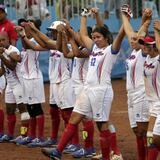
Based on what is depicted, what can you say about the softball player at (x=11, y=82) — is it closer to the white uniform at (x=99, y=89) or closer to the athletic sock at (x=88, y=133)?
the athletic sock at (x=88, y=133)

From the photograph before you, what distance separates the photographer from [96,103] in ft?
31.9

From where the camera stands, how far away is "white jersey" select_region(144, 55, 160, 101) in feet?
29.0

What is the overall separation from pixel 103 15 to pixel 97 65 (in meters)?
12.6

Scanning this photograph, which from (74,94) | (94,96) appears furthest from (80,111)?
(74,94)

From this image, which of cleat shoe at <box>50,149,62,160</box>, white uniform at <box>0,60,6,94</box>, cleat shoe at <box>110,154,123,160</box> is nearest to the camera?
cleat shoe at <box>50,149,62,160</box>

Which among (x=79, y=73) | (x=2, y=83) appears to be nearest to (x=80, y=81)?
(x=79, y=73)

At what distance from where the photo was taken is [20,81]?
12.1m

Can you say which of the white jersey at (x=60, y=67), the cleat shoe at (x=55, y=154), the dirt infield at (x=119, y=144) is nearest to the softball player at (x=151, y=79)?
the cleat shoe at (x=55, y=154)

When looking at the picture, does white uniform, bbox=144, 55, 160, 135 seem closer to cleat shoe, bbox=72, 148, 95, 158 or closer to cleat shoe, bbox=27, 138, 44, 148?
cleat shoe, bbox=72, 148, 95, 158

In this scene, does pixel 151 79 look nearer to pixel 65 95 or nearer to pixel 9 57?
pixel 65 95

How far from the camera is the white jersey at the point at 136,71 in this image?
31.4 ft

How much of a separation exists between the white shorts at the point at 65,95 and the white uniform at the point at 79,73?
0.22 meters

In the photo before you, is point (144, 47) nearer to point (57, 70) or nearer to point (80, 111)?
point (80, 111)

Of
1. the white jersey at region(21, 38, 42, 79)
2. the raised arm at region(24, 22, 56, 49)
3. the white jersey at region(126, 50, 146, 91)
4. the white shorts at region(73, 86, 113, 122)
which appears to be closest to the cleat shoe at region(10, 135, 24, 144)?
the white jersey at region(21, 38, 42, 79)
